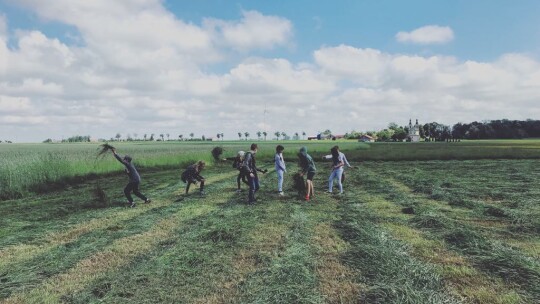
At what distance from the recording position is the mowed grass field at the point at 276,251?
227 inches

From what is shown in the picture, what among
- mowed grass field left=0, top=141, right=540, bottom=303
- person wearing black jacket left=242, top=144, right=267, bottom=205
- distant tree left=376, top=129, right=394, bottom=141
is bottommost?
mowed grass field left=0, top=141, right=540, bottom=303

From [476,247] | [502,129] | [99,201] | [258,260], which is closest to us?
[258,260]

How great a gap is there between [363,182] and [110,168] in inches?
714

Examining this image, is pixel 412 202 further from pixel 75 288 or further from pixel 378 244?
pixel 75 288

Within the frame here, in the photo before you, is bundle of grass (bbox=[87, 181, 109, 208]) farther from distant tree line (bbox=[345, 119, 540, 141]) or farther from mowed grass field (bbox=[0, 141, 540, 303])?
distant tree line (bbox=[345, 119, 540, 141])

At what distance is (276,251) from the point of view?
7.80 meters

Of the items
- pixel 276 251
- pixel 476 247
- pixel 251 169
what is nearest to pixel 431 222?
pixel 476 247

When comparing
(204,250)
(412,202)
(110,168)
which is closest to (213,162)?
(110,168)

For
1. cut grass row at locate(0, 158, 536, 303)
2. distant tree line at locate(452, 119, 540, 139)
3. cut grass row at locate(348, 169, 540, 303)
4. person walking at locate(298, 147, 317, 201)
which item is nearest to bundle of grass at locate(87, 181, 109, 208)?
cut grass row at locate(0, 158, 536, 303)

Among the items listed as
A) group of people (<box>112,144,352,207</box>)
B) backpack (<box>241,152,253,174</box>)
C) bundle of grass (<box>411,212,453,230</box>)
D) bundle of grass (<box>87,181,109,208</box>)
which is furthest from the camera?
bundle of grass (<box>87,181,109,208</box>)

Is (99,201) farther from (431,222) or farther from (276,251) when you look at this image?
(431,222)

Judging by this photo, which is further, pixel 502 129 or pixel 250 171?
pixel 502 129

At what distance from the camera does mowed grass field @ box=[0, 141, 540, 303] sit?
577 centimetres

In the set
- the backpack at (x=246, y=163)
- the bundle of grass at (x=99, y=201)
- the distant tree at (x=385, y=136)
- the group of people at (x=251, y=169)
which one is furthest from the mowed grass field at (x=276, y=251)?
the distant tree at (x=385, y=136)
